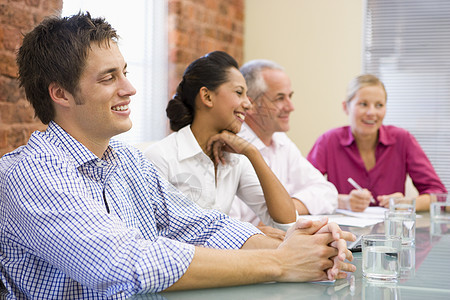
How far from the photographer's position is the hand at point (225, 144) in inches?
84.9

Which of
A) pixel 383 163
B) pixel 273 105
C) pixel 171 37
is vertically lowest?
pixel 383 163

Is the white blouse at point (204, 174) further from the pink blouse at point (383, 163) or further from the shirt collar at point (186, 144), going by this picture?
the pink blouse at point (383, 163)

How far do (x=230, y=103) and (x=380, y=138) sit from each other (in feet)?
4.14

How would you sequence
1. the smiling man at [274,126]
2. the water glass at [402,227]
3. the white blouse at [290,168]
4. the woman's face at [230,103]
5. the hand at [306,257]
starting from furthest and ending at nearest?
the smiling man at [274,126], the white blouse at [290,168], the woman's face at [230,103], the water glass at [402,227], the hand at [306,257]

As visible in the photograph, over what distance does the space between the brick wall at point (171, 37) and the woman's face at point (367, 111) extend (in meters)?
1.28

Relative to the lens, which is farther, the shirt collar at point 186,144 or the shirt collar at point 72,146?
the shirt collar at point 186,144

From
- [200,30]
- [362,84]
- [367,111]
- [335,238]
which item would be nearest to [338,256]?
[335,238]

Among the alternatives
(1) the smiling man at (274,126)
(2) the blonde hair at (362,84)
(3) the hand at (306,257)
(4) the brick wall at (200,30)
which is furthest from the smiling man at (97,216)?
(4) the brick wall at (200,30)

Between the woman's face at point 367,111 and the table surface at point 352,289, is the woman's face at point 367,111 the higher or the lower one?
the higher one

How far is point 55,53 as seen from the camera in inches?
55.0

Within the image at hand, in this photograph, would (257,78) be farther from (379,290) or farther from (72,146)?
(379,290)

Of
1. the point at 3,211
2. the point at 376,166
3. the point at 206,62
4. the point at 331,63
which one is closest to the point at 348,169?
the point at 376,166

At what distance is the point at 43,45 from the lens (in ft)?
4.62

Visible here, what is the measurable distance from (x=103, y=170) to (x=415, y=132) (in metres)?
3.50
